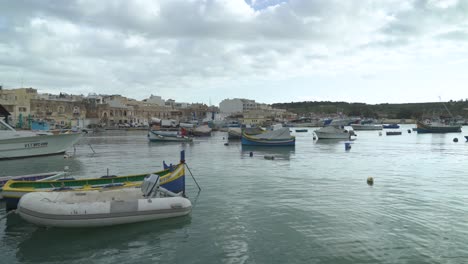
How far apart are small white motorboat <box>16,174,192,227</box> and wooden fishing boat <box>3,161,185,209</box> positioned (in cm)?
93

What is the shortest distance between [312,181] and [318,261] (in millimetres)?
11848

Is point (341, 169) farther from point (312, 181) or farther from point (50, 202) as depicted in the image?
point (50, 202)

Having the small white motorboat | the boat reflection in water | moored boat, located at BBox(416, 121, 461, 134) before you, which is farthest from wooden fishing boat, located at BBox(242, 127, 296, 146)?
moored boat, located at BBox(416, 121, 461, 134)

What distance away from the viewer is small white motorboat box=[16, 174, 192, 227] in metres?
11.3

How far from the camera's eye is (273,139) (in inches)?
1911

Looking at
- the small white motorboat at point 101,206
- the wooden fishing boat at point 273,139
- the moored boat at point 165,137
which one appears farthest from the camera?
the moored boat at point 165,137

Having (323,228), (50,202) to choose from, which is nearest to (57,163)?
(50,202)

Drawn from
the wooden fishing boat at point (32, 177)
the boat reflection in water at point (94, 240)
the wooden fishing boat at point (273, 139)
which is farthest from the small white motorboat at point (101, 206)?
the wooden fishing boat at point (273, 139)

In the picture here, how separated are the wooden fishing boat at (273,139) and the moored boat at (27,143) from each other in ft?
77.5

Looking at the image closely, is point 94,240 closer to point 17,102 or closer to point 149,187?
point 149,187

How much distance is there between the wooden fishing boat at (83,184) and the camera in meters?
13.2

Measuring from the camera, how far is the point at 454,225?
1223 centimetres

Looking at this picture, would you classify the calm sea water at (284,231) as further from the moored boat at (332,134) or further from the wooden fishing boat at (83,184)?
the moored boat at (332,134)

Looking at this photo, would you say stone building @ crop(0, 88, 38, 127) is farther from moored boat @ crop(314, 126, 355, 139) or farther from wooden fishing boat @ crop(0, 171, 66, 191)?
wooden fishing boat @ crop(0, 171, 66, 191)
